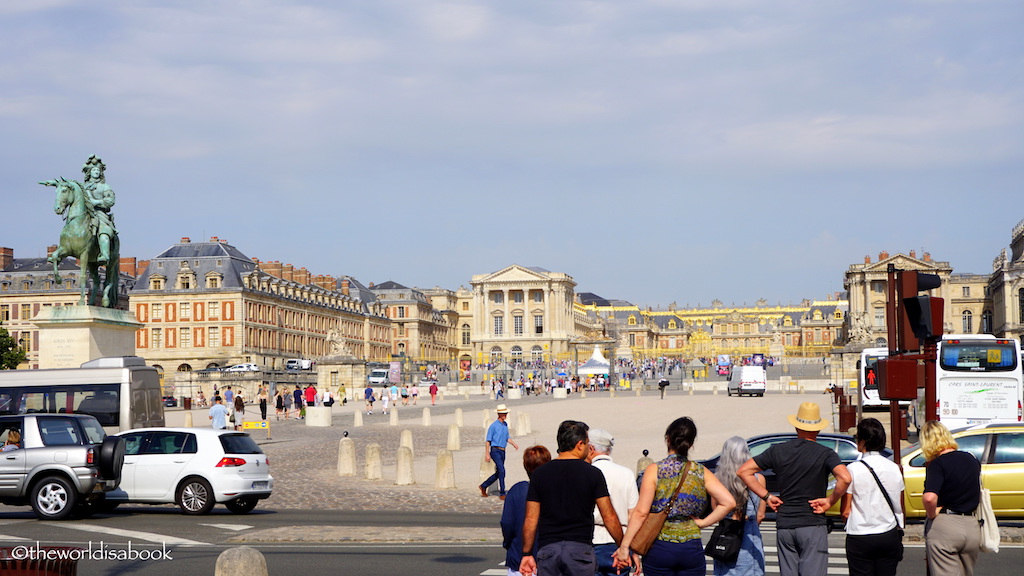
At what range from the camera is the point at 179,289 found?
361 feet

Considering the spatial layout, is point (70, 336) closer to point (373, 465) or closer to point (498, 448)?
point (373, 465)

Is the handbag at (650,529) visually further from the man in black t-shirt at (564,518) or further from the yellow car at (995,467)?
the yellow car at (995,467)

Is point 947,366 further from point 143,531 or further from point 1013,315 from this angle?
point 1013,315

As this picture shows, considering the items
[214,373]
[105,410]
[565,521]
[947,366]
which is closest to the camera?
[565,521]

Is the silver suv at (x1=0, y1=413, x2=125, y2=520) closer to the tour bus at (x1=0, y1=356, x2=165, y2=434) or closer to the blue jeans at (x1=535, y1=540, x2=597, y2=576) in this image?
the tour bus at (x1=0, y1=356, x2=165, y2=434)

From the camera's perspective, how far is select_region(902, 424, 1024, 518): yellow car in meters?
14.7

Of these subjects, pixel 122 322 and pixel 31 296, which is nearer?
pixel 122 322

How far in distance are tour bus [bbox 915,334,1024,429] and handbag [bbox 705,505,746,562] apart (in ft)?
76.7

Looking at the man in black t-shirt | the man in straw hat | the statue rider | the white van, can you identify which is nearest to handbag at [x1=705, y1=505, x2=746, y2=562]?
the man in straw hat

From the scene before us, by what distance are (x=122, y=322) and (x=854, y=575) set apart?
2218cm

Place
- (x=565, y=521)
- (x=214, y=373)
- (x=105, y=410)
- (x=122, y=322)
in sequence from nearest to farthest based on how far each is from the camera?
(x=565, y=521)
(x=105, y=410)
(x=122, y=322)
(x=214, y=373)

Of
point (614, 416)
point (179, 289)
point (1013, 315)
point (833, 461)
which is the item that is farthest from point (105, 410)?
point (1013, 315)

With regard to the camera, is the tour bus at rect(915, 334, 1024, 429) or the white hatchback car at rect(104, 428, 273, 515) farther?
the tour bus at rect(915, 334, 1024, 429)

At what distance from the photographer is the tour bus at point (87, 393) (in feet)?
77.9
